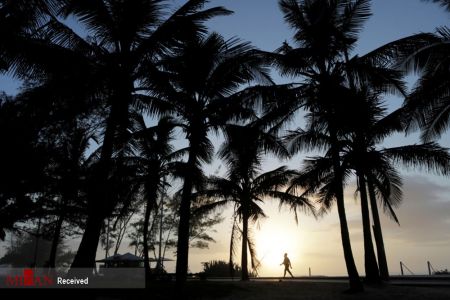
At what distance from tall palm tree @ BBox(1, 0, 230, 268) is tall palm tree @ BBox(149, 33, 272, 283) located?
1234mm

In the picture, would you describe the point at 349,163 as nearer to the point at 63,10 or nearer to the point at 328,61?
the point at 328,61

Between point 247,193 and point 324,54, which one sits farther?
point 247,193

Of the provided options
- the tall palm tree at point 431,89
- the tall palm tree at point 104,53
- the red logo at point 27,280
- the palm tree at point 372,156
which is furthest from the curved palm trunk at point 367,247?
the red logo at point 27,280

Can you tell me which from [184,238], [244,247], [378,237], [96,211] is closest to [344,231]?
[378,237]

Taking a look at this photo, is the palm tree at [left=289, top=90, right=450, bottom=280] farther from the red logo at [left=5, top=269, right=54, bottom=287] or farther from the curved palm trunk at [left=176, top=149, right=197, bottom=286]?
the red logo at [left=5, top=269, right=54, bottom=287]

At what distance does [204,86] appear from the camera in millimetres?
13109

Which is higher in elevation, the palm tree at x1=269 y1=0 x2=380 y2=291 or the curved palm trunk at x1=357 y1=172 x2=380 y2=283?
the palm tree at x1=269 y1=0 x2=380 y2=291

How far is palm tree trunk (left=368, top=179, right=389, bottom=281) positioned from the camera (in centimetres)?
1586

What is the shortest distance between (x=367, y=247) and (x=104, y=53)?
39.7 feet

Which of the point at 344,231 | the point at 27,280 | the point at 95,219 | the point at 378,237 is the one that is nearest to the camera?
the point at 95,219

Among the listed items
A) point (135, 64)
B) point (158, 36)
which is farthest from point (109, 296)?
point (158, 36)

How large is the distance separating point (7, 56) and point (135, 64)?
3.35 metres

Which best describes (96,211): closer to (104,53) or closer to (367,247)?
(104,53)

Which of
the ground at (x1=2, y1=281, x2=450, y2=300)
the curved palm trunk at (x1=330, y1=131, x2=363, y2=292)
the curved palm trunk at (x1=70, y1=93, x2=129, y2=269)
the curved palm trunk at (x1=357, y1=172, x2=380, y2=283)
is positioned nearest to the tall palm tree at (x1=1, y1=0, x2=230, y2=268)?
the curved palm trunk at (x1=70, y1=93, x2=129, y2=269)
